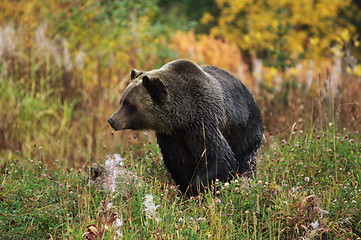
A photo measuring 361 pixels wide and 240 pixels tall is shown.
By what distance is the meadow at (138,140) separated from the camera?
4.75 metres

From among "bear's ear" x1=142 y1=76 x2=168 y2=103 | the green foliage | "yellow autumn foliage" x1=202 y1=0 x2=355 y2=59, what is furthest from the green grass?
"yellow autumn foliage" x1=202 y1=0 x2=355 y2=59

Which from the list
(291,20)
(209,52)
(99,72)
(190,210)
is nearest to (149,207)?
(190,210)

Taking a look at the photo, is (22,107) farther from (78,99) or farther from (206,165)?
(206,165)

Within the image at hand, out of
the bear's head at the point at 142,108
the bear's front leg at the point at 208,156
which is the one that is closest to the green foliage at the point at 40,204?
the bear's head at the point at 142,108

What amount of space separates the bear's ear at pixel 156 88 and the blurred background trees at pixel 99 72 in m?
1.37

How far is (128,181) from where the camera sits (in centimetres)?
538

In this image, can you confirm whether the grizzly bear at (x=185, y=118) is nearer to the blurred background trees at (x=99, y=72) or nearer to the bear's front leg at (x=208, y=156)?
the bear's front leg at (x=208, y=156)

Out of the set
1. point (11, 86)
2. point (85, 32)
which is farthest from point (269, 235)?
point (85, 32)

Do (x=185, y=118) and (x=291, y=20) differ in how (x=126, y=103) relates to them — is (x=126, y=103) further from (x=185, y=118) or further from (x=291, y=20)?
(x=291, y=20)

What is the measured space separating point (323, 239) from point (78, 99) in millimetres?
5298

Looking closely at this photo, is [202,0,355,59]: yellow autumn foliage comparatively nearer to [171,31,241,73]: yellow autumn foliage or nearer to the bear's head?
[171,31,241,73]: yellow autumn foliage

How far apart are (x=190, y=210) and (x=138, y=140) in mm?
2304

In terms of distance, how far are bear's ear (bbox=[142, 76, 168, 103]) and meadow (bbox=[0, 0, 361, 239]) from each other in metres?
0.71

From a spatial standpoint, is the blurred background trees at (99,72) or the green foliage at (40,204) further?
the blurred background trees at (99,72)
